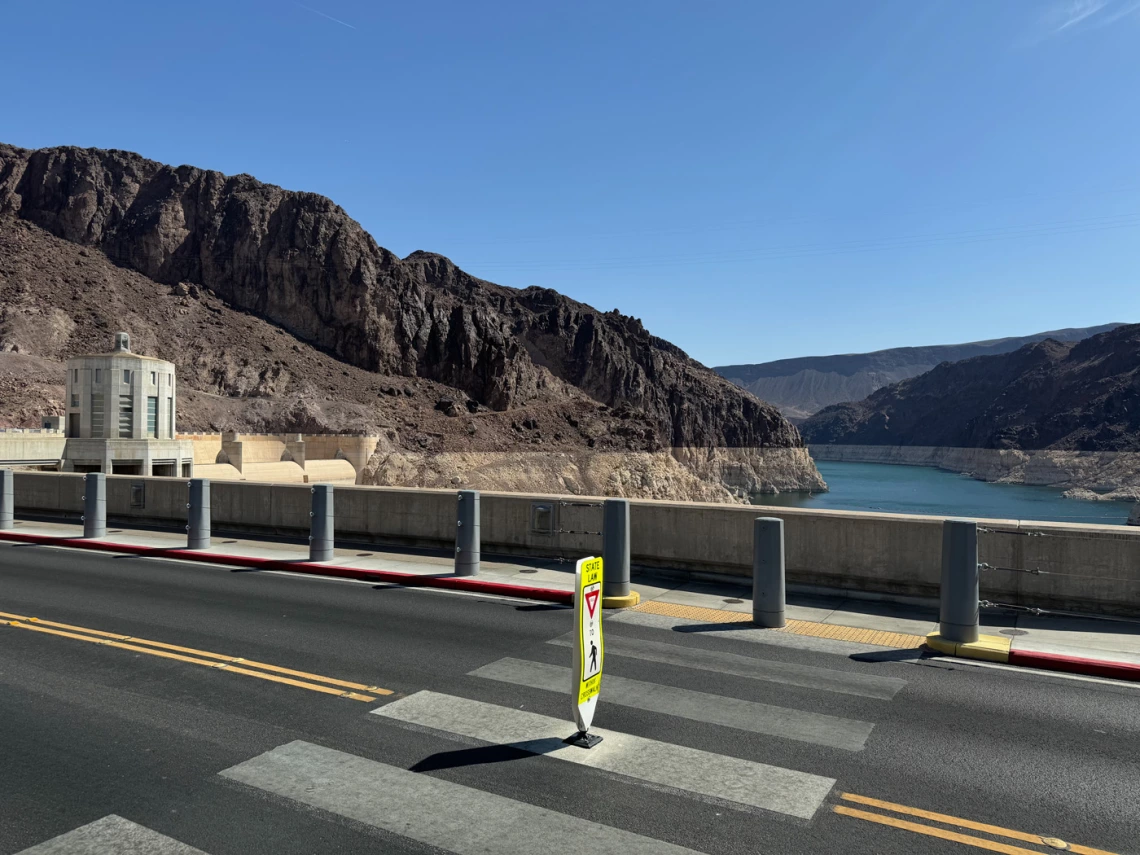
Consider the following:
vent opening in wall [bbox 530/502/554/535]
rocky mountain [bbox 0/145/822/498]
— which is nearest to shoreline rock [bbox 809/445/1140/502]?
rocky mountain [bbox 0/145/822/498]

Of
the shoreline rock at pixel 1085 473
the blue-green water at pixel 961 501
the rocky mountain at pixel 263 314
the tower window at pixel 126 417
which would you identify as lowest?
the blue-green water at pixel 961 501

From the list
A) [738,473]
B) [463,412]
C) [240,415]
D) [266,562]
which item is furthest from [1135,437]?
[266,562]

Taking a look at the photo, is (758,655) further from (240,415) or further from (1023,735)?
(240,415)

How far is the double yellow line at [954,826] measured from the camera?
14.0ft

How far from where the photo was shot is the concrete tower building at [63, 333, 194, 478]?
39.8m

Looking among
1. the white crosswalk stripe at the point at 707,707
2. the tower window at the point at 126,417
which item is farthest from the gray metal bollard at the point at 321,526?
the tower window at the point at 126,417

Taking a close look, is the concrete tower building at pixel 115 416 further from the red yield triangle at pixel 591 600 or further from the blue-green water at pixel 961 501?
the blue-green water at pixel 961 501

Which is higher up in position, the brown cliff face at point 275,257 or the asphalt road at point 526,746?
the brown cliff face at point 275,257

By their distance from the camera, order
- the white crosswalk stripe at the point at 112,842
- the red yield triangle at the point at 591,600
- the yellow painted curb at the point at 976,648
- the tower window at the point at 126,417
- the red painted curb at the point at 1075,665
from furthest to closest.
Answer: the tower window at the point at 126,417, the yellow painted curb at the point at 976,648, the red painted curb at the point at 1075,665, the red yield triangle at the point at 591,600, the white crosswalk stripe at the point at 112,842

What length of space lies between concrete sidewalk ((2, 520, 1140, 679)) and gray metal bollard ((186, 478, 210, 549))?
33 cm

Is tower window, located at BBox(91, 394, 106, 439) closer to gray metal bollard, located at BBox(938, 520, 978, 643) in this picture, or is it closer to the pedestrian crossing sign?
the pedestrian crossing sign

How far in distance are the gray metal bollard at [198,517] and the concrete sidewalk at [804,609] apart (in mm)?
333

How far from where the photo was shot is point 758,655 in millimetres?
7938

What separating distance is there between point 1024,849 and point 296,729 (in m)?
4.58
